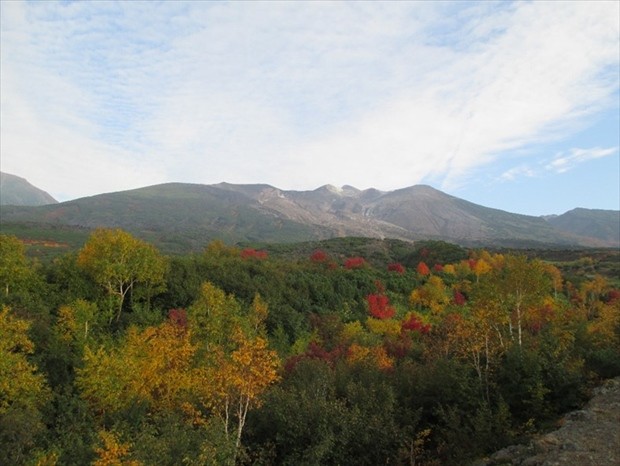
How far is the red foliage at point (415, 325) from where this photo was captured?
53219 mm

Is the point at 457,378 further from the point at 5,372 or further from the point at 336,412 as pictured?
the point at 5,372

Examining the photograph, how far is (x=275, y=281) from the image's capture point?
65.8 m

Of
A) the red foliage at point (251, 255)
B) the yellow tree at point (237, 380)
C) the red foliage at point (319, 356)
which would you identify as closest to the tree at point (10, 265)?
the yellow tree at point (237, 380)

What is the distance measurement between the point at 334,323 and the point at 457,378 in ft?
109

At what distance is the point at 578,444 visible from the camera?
14.2m

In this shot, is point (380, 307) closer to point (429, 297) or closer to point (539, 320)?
point (429, 297)

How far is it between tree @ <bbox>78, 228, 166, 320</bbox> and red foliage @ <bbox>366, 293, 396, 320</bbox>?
29901 millimetres

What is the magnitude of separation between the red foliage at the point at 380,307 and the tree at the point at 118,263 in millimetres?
29901

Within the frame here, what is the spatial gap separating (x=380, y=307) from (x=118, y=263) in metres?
36.1

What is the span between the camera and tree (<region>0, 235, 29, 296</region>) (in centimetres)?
4303

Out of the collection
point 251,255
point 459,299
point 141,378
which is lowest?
point 459,299

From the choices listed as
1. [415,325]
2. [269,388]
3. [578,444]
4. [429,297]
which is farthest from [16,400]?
[429,297]

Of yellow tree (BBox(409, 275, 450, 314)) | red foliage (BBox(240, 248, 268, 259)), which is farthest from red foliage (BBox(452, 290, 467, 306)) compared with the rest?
red foliage (BBox(240, 248, 268, 259))

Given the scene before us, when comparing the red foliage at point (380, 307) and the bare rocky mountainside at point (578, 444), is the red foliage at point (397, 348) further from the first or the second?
the bare rocky mountainside at point (578, 444)
